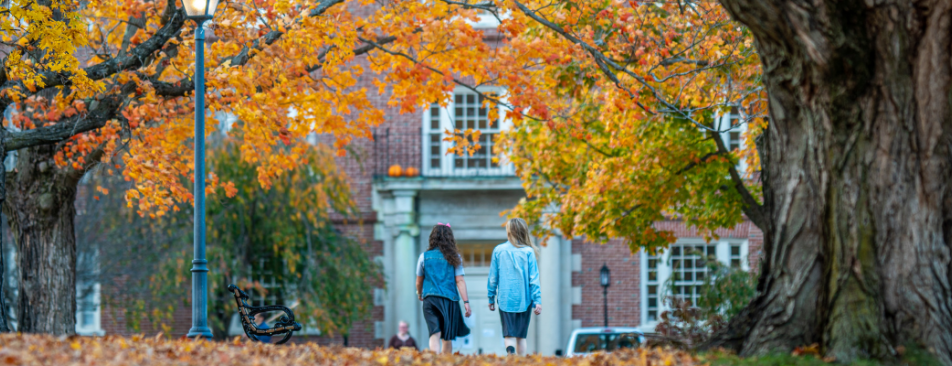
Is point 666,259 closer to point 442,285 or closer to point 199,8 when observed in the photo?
point 442,285

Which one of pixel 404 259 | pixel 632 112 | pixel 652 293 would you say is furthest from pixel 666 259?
pixel 632 112

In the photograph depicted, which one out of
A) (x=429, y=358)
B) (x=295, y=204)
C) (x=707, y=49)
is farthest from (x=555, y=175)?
(x=429, y=358)

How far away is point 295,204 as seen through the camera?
16719 millimetres

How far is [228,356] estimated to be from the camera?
17.5 ft

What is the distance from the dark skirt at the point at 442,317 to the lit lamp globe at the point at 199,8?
129 inches


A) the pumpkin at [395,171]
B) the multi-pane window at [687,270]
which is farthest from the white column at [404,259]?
the multi-pane window at [687,270]

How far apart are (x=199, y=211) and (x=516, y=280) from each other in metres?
2.86

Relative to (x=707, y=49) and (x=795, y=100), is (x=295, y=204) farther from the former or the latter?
(x=795, y=100)

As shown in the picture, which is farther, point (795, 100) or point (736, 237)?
point (736, 237)

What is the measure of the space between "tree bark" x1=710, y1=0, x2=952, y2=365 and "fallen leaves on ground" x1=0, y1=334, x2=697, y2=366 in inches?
35.6

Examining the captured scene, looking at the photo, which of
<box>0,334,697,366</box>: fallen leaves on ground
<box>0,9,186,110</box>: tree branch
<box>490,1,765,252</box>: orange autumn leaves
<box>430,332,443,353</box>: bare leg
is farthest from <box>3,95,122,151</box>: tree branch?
<box>490,1,765,252</box>: orange autumn leaves

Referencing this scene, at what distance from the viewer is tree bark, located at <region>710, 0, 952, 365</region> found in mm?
5207

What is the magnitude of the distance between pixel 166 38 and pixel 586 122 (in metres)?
6.46

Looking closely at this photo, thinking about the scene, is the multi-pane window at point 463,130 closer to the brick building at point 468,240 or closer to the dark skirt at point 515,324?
the brick building at point 468,240
